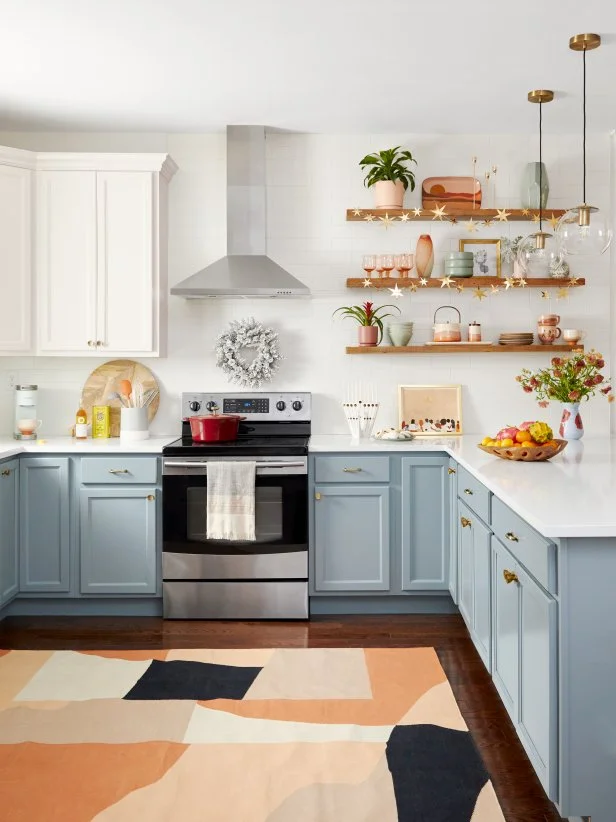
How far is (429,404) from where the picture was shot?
4422mm

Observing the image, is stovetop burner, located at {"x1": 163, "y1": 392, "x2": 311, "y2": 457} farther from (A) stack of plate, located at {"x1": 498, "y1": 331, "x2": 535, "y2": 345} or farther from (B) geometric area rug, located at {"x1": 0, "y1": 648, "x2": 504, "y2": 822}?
(B) geometric area rug, located at {"x1": 0, "y1": 648, "x2": 504, "y2": 822}

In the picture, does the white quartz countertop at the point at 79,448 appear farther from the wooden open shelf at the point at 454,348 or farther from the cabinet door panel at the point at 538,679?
the cabinet door panel at the point at 538,679

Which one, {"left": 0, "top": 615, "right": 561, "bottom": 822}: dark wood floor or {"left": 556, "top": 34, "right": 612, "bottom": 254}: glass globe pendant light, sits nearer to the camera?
{"left": 556, "top": 34, "right": 612, "bottom": 254}: glass globe pendant light

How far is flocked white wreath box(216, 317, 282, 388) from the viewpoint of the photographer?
4.33 metres

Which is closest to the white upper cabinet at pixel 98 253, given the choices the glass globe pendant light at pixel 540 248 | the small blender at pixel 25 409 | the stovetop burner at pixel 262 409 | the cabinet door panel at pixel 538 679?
the small blender at pixel 25 409

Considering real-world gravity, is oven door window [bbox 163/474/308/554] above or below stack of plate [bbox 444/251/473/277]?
below

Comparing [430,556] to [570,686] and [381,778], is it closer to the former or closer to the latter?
[381,778]

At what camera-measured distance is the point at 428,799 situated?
2.20 m

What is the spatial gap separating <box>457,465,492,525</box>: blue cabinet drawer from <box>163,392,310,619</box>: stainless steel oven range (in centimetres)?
81

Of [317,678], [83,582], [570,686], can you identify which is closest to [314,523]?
[317,678]

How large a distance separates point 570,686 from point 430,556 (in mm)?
1987

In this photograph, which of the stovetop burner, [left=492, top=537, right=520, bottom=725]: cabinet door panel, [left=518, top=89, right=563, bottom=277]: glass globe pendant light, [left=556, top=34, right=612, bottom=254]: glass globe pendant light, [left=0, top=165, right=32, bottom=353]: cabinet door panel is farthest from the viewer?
the stovetop burner

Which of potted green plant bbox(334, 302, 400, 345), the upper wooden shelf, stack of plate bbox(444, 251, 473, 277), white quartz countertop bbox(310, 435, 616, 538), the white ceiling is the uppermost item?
the white ceiling

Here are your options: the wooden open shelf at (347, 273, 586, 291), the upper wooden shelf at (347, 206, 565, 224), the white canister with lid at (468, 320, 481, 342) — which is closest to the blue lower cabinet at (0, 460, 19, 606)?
the wooden open shelf at (347, 273, 586, 291)
